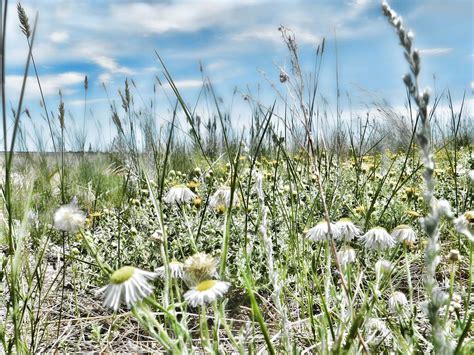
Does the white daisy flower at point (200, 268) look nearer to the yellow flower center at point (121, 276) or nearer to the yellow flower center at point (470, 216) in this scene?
the yellow flower center at point (121, 276)

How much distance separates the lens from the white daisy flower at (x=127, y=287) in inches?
36.5

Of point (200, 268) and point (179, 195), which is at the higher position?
point (179, 195)

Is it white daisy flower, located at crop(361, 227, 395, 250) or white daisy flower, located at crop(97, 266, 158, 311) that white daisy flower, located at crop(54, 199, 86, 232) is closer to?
white daisy flower, located at crop(97, 266, 158, 311)

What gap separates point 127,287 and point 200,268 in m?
0.17

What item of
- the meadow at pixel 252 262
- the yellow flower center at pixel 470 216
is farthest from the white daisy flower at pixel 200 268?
the yellow flower center at pixel 470 216

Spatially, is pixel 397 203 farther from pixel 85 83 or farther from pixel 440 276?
pixel 85 83

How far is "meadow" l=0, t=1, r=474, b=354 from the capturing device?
3.22 feet

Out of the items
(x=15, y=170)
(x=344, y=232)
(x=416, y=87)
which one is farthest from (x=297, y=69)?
(x=15, y=170)

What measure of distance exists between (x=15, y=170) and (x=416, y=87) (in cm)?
696

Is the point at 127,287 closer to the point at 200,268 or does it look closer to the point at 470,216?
the point at 200,268

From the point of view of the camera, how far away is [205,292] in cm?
103

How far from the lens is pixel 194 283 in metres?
1.10

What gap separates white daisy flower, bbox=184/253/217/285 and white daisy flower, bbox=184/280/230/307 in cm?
2

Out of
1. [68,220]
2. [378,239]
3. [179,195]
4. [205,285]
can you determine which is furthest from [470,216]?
[68,220]
